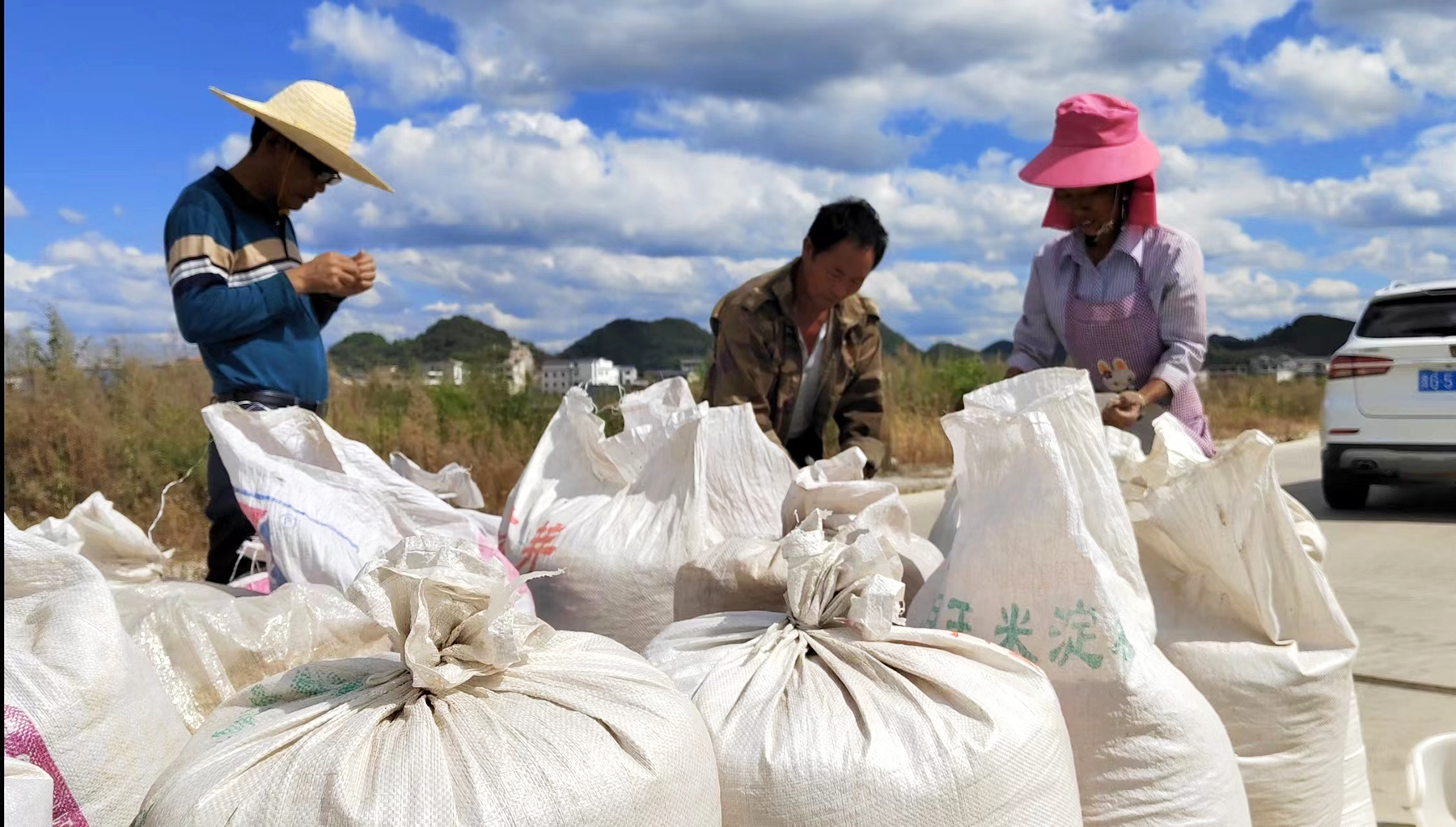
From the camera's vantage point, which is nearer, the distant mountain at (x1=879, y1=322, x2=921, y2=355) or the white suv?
the white suv

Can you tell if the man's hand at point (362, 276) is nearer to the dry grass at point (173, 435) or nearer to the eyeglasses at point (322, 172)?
the eyeglasses at point (322, 172)

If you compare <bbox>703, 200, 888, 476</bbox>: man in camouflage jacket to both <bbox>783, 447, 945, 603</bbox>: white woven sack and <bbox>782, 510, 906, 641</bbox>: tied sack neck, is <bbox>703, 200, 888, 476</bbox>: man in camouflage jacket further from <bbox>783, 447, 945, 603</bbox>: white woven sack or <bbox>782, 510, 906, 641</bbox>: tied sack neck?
<bbox>782, 510, 906, 641</bbox>: tied sack neck

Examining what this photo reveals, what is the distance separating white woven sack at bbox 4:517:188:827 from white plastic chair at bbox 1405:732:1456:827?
2.37 m

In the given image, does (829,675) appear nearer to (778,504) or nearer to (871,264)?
(778,504)

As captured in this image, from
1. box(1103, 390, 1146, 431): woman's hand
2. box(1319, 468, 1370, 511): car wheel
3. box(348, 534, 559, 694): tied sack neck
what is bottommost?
box(1319, 468, 1370, 511): car wheel

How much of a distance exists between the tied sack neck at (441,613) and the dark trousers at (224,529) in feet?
5.21

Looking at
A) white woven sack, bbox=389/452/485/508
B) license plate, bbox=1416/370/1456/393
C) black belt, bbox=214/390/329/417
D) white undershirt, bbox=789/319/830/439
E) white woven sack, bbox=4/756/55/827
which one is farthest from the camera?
license plate, bbox=1416/370/1456/393

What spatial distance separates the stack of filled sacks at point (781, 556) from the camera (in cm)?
Result: 230

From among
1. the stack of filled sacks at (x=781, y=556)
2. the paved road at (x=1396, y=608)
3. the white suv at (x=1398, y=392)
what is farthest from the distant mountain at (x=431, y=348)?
the stack of filled sacks at (x=781, y=556)

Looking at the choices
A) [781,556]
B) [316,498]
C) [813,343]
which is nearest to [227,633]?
[316,498]

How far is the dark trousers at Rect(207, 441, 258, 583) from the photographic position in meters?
3.06

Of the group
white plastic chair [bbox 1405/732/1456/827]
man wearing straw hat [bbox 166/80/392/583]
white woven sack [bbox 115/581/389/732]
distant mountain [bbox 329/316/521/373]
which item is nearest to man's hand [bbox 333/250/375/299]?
man wearing straw hat [bbox 166/80/392/583]

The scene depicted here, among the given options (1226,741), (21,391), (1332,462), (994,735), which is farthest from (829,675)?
(21,391)

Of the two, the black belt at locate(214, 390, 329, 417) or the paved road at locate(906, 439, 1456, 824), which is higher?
the black belt at locate(214, 390, 329, 417)
